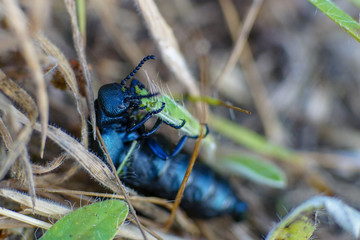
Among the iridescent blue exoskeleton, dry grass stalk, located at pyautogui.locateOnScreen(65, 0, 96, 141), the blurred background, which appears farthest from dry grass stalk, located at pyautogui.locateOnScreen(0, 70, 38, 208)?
the blurred background

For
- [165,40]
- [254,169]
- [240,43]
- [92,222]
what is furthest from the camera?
[240,43]

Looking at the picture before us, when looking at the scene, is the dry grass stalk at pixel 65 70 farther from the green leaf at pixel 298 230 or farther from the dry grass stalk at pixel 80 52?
the green leaf at pixel 298 230

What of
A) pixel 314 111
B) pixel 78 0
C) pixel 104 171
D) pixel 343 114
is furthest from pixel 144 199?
pixel 343 114

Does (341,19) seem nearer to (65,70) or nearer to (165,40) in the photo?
(165,40)

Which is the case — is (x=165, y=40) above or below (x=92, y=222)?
above

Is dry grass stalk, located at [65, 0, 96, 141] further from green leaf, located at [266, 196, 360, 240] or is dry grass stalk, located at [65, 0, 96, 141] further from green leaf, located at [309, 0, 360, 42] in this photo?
green leaf, located at [309, 0, 360, 42]

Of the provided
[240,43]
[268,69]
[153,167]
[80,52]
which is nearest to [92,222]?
[153,167]

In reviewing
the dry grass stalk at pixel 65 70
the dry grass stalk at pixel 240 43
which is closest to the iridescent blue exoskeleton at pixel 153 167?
the dry grass stalk at pixel 65 70

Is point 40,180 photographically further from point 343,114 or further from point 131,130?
point 343,114
